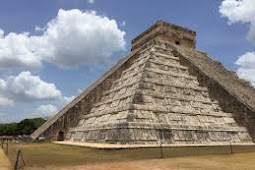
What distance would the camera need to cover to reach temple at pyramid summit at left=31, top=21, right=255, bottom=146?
63.6 ft

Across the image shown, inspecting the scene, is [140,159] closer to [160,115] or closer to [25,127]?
[160,115]

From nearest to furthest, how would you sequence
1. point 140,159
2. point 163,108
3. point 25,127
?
point 140,159 → point 163,108 → point 25,127

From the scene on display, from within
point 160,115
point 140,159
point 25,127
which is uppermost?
point 25,127

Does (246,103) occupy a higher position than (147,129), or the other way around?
(246,103)

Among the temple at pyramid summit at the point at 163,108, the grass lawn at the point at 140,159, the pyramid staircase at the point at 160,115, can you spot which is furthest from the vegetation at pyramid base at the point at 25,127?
the grass lawn at the point at 140,159

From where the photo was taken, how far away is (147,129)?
741 inches

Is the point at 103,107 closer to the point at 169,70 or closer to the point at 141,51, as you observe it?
the point at 169,70

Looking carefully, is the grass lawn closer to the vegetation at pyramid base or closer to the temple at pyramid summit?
the temple at pyramid summit

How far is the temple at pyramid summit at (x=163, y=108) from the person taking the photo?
19.4 m

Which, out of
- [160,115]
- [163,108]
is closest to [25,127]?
[163,108]

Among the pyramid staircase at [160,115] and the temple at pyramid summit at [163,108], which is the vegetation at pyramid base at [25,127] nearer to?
the temple at pyramid summit at [163,108]

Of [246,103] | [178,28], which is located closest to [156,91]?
[246,103]

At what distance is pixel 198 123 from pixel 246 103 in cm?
506

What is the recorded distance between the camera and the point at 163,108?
2108 centimetres
